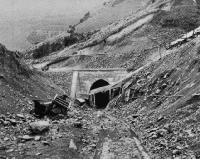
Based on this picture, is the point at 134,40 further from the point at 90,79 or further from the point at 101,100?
the point at 101,100

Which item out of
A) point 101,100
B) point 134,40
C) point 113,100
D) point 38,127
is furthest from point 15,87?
point 134,40

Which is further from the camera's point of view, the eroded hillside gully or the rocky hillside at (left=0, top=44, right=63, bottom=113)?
the rocky hillside at (left=0, top=44, right=63, bottom=113)

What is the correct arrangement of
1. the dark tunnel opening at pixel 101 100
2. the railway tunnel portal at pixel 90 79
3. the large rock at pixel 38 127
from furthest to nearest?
1. the railway tunnel portal at pixel 90 79
2. the dark tunnel opening at pixel 101 100
3. the large rock at pixel 38 127

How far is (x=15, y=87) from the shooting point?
131ft

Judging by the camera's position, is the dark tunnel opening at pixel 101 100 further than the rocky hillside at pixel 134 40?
No

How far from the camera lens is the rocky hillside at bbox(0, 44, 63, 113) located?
34.8 metres

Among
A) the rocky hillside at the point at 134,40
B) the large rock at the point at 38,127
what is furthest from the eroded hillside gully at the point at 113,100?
the rocky hillside at the point at 134,40

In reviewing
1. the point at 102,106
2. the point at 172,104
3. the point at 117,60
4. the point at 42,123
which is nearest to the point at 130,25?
the point at 117,60

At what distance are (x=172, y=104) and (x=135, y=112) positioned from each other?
28.0 ft

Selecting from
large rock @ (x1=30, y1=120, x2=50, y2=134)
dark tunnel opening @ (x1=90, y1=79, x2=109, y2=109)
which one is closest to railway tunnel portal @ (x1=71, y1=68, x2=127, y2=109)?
dark tunnel opening @ (x1=90, y1=79, x2=109, y2=109)

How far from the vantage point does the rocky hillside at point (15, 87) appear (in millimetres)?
34781

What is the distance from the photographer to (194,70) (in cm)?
3891

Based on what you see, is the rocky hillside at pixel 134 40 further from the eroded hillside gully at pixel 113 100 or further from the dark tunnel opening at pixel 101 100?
the dark tunnel opening at pixel 101 100

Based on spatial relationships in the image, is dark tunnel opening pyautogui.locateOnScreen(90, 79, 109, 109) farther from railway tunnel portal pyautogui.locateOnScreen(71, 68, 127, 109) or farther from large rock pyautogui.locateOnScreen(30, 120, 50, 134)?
large rock pyautogui.locateOnScreen(30, 120, 50, 134)
